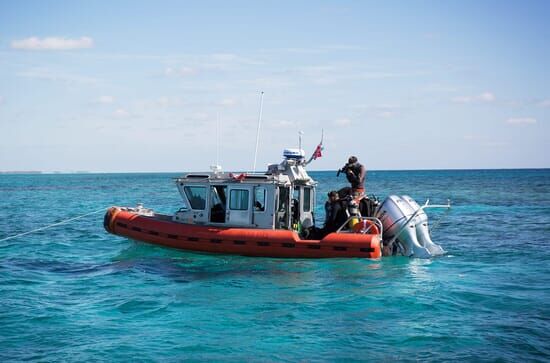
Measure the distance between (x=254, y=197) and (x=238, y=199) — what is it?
1.51 ft

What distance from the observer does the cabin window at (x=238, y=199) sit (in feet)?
53.8

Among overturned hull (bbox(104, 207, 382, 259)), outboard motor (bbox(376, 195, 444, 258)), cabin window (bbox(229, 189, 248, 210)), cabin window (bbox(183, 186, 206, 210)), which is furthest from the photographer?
cabin window (bbox(183, 186, 206, 210))

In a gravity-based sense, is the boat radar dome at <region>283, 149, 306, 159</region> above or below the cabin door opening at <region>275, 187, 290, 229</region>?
above

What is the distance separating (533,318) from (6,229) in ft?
72.4

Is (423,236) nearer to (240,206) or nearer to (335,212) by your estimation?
(335,212)

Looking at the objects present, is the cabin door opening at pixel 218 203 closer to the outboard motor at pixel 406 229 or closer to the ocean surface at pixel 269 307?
the ocean surface at pixel 269 307

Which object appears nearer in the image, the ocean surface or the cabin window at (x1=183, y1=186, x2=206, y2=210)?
the ocean surface

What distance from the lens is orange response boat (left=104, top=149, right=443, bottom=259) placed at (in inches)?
614

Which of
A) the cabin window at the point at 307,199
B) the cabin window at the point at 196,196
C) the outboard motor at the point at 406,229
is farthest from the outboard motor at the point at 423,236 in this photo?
the cabin window at the point at 196,196

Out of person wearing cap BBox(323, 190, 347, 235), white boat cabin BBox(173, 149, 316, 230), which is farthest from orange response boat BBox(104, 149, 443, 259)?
person wearing cap BBox(323, 190, 347, 235)

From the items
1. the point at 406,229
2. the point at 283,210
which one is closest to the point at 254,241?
the point at 283,210

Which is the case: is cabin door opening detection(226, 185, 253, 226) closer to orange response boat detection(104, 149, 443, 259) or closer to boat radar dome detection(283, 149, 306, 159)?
orange response boat detection(104, 149, 443, 259)

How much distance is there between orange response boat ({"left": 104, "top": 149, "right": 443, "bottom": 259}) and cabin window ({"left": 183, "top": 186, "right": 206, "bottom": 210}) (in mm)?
27

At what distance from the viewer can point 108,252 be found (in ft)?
64.3
